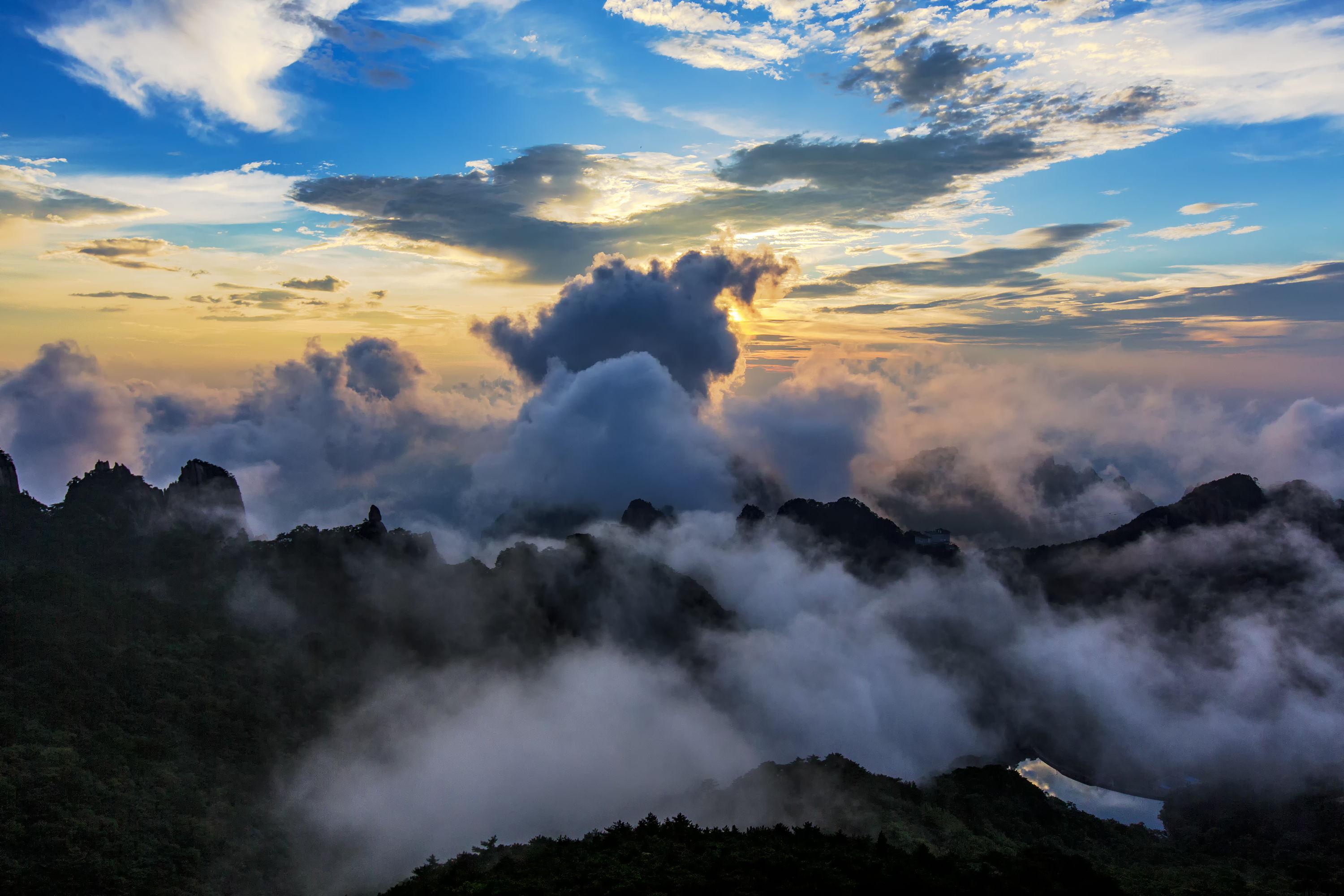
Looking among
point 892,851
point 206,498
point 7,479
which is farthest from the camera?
point 206,498

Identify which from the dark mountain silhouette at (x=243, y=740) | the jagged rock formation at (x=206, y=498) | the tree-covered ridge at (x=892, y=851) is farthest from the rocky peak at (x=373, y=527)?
the tree-covered ridge at (x=892, y=851)

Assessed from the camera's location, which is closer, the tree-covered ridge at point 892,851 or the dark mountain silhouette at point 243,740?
the tree-covered ridge at point 892,851

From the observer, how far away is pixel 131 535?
15288cm

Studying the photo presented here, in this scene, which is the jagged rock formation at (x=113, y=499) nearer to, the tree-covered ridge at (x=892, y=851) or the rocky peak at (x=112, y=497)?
the rocky peak at (x=112, y=497)

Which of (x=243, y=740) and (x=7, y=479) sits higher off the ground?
(x=7, y=479)

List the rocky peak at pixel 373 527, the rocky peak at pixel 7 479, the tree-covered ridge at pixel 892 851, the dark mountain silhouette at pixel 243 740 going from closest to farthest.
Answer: the tree-covered ridge at pixel 892 851 < the dark mountain silhouette at pixel 243 740 < the rocky peak at pixel 7 479 < the rocky peak at pixel 373 527

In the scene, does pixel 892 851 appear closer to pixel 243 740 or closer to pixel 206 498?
pixel 243 740

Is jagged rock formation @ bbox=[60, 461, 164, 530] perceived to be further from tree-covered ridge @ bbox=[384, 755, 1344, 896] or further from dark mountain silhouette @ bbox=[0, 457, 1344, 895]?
tree-covered ridge @ bbox=[384, 755, 1344, 896]

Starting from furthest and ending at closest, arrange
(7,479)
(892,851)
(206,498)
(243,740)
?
(206,498), (7,479), (243,740), (892,851)

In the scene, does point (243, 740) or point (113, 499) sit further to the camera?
point (113, 499)

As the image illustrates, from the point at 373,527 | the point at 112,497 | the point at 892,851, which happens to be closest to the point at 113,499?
the point at 112,497

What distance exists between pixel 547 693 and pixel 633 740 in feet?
87.9

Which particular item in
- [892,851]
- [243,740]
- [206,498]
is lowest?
[243,740]

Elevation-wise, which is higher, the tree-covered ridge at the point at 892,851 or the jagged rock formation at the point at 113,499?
the jagged rock formation at the point at 113,499
